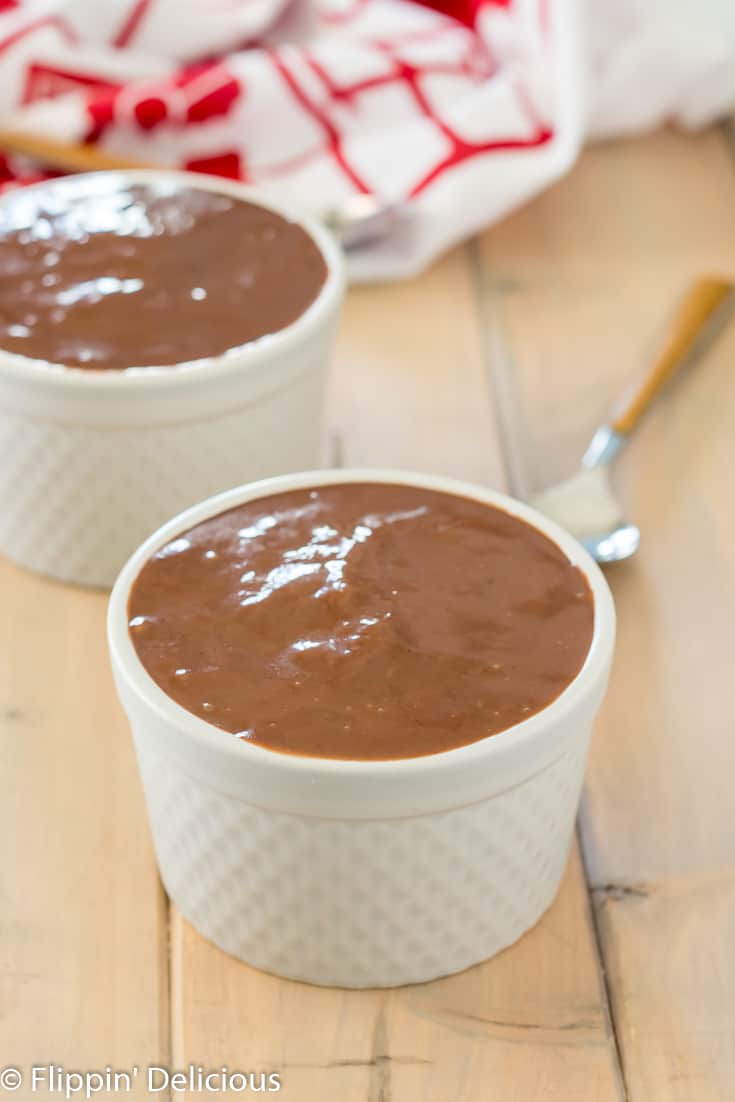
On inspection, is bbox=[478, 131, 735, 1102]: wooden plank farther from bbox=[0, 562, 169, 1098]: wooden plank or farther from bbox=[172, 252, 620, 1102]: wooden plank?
bbox=[0, 562, 169, 1098]: wooden plank

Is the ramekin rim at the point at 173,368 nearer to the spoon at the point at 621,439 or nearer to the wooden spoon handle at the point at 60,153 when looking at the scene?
the spoon at the point at 621,439

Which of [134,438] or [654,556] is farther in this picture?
[654,556]

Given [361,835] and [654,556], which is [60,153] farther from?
[361,835]

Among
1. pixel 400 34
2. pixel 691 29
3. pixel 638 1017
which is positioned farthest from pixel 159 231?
pixel 691 29

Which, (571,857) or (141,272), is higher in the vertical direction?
(141,272)

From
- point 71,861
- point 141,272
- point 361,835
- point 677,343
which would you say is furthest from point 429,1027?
point 677,343

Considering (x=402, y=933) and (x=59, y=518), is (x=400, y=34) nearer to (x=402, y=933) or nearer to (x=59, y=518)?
(x=59, y=518)
